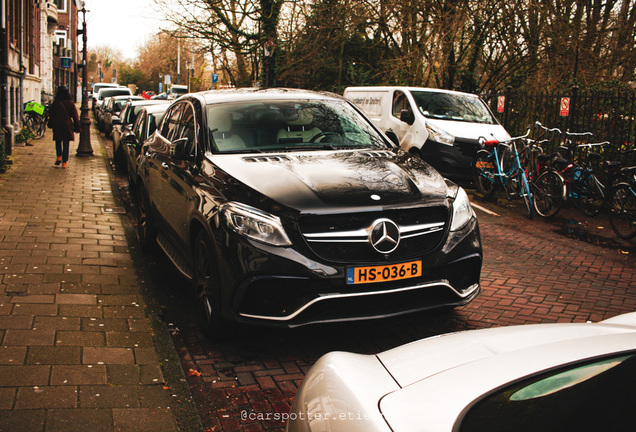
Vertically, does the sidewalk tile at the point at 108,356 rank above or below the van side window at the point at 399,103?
below

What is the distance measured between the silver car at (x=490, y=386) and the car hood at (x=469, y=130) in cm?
1035

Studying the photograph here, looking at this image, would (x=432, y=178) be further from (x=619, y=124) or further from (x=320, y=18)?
(x=320, y=18)

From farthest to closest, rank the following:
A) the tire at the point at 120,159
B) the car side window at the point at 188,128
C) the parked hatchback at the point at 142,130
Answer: the tire at the point at 120,159, the parked hatchback at the point at 142,130, the car side window at the point at 188,128

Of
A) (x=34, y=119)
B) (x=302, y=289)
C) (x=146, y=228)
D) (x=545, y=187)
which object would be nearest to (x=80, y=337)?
(x=302, y=289)

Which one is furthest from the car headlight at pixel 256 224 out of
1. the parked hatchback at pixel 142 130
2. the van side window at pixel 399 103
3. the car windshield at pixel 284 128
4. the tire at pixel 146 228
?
the van side window at pixel 399 103

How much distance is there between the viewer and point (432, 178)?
16.1ft

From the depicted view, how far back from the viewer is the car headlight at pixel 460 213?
15.1 feet

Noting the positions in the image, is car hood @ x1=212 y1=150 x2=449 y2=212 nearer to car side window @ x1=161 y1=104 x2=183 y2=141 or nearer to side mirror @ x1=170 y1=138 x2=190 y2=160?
side mirror @ x1=170 y1=138 x2=190 y2=160

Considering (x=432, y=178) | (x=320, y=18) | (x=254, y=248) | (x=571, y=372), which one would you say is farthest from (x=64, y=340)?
(x=320, y=18)

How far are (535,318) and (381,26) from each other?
18431mm

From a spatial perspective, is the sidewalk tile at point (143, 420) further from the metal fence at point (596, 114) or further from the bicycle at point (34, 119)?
the bicycle at point (34, 119)

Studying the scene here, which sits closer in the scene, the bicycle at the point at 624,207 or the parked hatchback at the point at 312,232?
the parked hatchback at the point at 312,232

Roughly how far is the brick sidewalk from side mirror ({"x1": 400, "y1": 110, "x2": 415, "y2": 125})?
641 cm

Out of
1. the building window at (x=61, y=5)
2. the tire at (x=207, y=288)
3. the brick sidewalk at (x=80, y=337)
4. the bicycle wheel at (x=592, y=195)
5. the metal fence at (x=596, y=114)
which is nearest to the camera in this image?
the brick sidewalk at (x=80, y=337)
